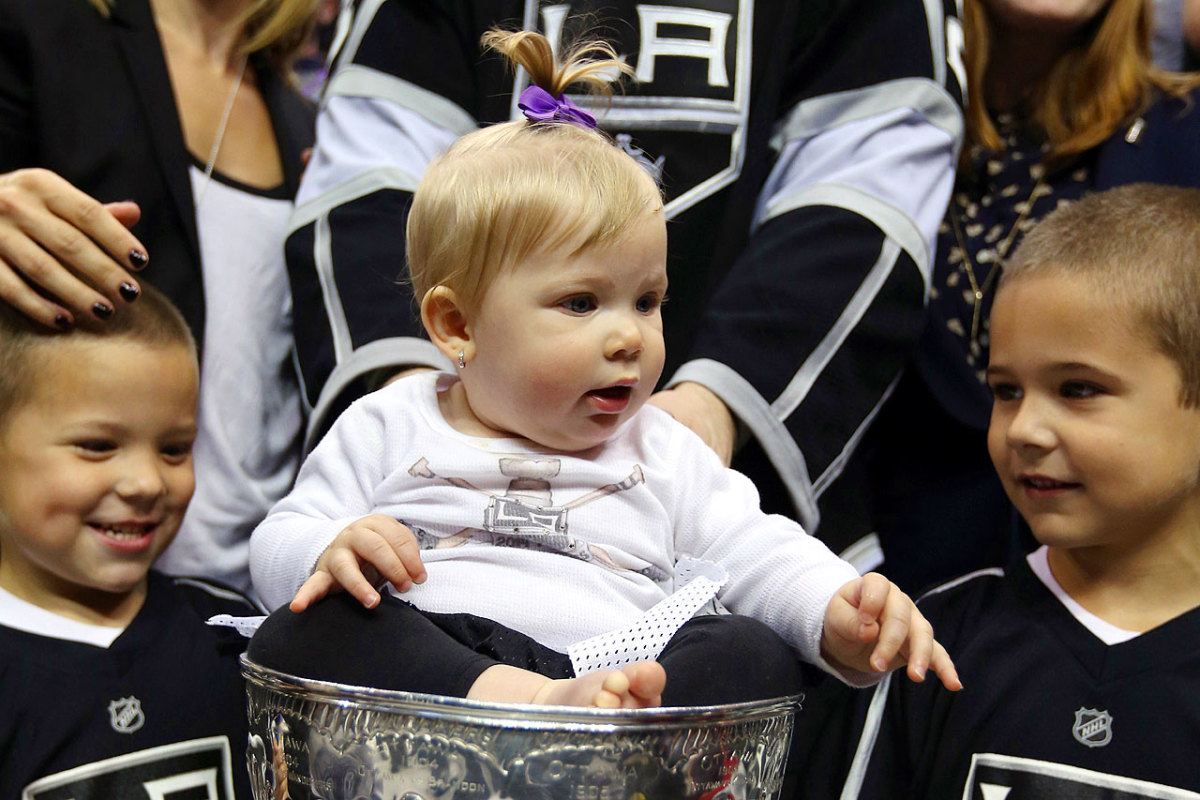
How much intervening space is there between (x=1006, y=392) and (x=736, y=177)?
37 centimetres

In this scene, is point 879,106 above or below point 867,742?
above

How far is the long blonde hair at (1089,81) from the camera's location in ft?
4.84

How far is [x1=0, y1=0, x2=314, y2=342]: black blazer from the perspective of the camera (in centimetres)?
132

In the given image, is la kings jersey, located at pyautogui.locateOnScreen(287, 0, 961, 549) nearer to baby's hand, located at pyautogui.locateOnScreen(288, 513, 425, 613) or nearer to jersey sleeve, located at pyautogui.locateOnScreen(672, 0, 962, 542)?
jersey sleeve, located at pyautogui.locateOnScreen(672, 0, 962, 542)

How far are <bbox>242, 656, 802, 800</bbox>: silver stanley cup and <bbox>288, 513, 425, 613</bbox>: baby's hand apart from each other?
8cm

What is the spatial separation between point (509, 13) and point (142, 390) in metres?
0.59

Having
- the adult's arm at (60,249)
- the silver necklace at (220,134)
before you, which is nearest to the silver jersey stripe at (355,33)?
the silver necklace at (220,134)

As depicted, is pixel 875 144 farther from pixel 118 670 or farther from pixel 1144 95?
pixel 118 670

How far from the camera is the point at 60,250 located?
3.86 ft

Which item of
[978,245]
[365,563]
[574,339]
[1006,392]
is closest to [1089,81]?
[978,245]

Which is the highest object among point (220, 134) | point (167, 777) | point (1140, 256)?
point (220, 134)

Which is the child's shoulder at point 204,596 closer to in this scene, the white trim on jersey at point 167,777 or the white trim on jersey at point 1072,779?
the white trim on jersey at point 167,777

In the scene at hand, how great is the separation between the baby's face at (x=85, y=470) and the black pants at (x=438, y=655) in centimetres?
53

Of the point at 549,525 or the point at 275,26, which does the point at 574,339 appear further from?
the point at 275,26
